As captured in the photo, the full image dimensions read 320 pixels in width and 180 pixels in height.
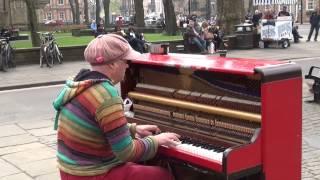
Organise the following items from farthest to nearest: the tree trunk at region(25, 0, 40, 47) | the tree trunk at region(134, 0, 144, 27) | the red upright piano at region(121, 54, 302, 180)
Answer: the tree trunk at region(134, 0, 144, 27) < the tree trunk at region(25, 0, 40, 47) < the red upright piano at region(121, 54, 302, 180)

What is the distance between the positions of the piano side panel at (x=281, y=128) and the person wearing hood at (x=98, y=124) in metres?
0.80

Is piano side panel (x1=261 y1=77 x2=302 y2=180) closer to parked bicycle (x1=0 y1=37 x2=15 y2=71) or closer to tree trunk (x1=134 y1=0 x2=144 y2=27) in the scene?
parked bicycle (x1=0 y1=37 x2=15 y2=71)

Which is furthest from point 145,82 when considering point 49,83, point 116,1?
point 116,1

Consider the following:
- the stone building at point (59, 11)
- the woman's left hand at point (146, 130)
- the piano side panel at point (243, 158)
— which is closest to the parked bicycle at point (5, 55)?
the woman's left hand at point (146, 130)

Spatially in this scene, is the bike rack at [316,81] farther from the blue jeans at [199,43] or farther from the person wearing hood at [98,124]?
the blue jeans at [199,43]

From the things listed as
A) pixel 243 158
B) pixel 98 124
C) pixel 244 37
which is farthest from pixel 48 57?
pixel 243 158

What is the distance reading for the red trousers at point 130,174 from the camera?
3328 mm

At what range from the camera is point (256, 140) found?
3.41 meters

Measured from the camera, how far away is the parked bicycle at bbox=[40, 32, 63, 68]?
19.2m

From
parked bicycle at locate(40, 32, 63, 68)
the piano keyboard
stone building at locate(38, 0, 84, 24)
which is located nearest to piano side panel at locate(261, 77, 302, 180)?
the piano keyboard

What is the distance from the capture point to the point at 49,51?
63.9 ft

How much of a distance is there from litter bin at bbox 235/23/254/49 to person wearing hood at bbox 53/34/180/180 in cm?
2130

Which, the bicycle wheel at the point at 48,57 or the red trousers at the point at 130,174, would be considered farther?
the bicycle wheel at the point at 48,57

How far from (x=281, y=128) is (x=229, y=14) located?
76.5ft
